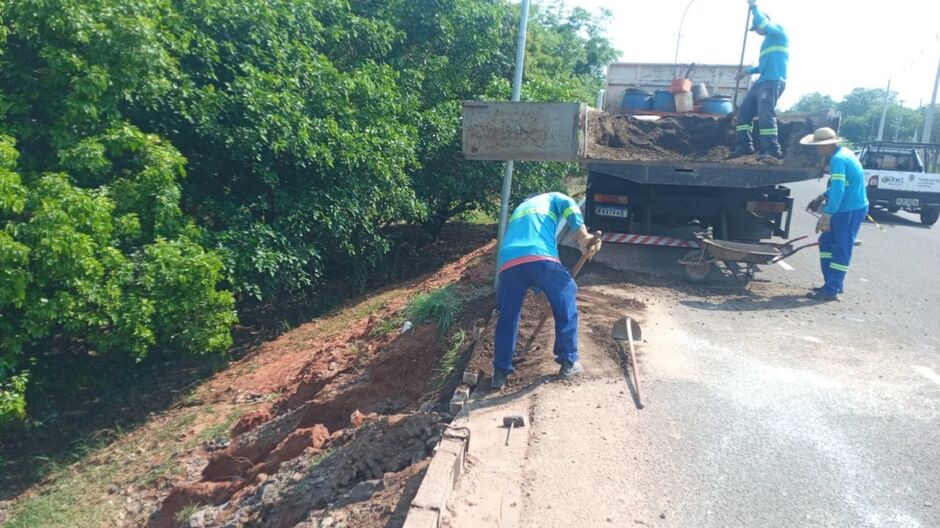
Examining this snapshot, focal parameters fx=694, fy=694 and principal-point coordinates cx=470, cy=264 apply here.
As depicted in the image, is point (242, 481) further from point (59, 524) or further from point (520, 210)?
point (520, 210)

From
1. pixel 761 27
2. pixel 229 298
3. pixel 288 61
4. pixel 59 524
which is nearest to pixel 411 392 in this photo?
pixel 229 298

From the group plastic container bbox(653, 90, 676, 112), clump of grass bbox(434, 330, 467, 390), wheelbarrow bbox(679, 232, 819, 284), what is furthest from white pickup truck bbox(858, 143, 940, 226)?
clump of grass bbox(434, 330, 467, 390)

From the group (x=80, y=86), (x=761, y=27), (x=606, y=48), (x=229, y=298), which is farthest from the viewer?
(x=606, y=48)

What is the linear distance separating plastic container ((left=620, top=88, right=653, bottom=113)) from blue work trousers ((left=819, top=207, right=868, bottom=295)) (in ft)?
11.8

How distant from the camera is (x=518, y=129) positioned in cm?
648

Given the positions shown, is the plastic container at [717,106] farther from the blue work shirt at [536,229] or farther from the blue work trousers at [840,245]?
the blue work shirt at [536,229]

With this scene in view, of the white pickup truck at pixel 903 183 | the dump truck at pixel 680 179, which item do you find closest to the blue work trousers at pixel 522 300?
the dump truck at pixel 680 179

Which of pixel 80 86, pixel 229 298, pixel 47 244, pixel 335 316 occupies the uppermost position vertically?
pixel 80 86

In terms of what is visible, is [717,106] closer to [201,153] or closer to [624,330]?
[624,330]

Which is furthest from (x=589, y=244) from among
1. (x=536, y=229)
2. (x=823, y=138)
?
(x=823, y=138)

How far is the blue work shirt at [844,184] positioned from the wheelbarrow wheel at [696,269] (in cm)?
141

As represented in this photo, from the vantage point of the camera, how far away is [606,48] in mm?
23719

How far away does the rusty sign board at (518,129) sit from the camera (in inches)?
254

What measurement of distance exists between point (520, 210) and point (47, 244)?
3.58m
